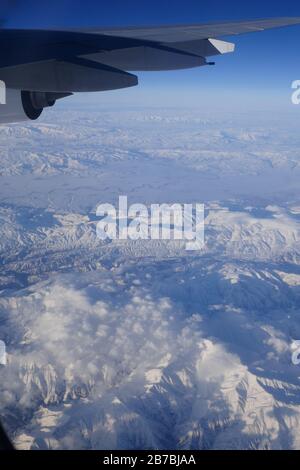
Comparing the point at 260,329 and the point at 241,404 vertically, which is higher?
the point at 260,329

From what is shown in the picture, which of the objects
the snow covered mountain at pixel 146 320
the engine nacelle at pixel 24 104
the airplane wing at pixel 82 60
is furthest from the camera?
the snow covered mountain at pixel 146 320

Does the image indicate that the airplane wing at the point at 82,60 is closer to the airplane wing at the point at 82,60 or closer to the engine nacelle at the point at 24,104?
the airplane wing at the point at 82,60

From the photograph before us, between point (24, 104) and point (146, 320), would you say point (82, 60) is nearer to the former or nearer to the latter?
point (24, 104)

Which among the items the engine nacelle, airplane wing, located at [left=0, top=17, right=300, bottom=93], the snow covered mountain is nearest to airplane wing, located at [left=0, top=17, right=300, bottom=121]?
airplane wing, located at [left=0, top=17, right=300, bottom=93]

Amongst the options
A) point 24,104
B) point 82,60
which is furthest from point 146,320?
point 82,60

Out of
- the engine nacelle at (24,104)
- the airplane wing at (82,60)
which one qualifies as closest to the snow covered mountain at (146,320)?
the engine nacelle at (24,104)
